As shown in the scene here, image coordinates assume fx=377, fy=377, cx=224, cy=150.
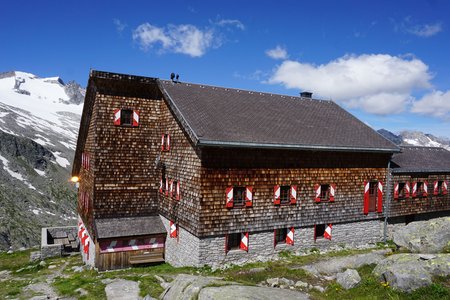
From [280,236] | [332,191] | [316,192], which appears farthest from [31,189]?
[332,191]

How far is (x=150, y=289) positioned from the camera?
1493cm

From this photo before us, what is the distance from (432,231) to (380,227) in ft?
23.1

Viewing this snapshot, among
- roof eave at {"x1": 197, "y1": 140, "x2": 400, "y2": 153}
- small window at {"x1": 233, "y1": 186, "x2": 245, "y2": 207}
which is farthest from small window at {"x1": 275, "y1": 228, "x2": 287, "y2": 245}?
roof eave at {"x1": 197, "y1": 140, "x2": 400, "y2": 153}

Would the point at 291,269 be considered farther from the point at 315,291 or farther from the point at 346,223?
the point at 346,223

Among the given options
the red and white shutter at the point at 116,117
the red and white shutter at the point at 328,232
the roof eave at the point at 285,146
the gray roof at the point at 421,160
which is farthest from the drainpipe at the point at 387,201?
the red and white shutter at the point at 116,117

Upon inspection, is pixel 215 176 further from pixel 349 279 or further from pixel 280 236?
pixel 349 279

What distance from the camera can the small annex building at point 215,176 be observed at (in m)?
17.4

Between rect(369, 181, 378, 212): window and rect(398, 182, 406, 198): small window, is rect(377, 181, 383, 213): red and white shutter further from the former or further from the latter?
rect(398, 182, 406, 198): small window

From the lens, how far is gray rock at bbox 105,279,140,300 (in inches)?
569

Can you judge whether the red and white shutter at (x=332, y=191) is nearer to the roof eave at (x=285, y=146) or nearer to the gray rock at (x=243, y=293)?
the roof eave at (x=285, y=146)

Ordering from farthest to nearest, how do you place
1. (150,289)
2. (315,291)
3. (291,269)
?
1. (291,269)
2. (150,289)
3. (315,291)

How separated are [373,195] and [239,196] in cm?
903

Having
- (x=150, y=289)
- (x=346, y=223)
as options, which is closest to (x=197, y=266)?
(x=150, y=289)

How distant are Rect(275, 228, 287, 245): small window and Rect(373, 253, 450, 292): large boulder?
7.25 metres
